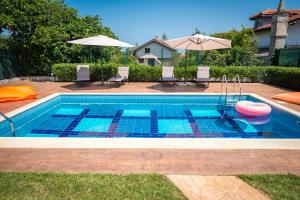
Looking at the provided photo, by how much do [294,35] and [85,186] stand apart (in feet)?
111

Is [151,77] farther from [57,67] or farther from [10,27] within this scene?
[10,27]

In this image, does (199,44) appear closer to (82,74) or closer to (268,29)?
A: (82,74)

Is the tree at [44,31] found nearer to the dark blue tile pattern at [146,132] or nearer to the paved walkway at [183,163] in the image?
the dark blue tile pattern at [146,132]

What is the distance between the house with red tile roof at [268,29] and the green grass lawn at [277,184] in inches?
1095

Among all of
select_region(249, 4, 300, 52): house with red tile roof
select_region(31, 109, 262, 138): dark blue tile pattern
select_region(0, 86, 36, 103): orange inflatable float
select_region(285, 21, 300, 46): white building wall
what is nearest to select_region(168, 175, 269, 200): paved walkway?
select_region(31, 109, 262, 138): dark blue tile pattern

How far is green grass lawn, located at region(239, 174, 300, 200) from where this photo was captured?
3.47m

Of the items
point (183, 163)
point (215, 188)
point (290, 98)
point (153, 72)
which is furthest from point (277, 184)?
point (153, 72)

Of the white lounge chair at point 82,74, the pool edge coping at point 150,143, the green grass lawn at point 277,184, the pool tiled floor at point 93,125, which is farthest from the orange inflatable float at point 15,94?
the green grass lawn at point 277,184

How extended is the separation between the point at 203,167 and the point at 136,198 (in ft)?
4.84

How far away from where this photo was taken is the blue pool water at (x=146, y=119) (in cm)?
730

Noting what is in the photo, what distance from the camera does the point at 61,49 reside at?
656 inches

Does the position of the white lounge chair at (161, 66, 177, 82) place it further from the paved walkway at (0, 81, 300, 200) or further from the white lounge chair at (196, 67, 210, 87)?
the paved walkway at (0, 81, 300, 200)

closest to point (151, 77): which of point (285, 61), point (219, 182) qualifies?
point (285, 61)

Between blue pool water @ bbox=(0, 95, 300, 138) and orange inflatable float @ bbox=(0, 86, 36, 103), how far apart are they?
2.74ft
